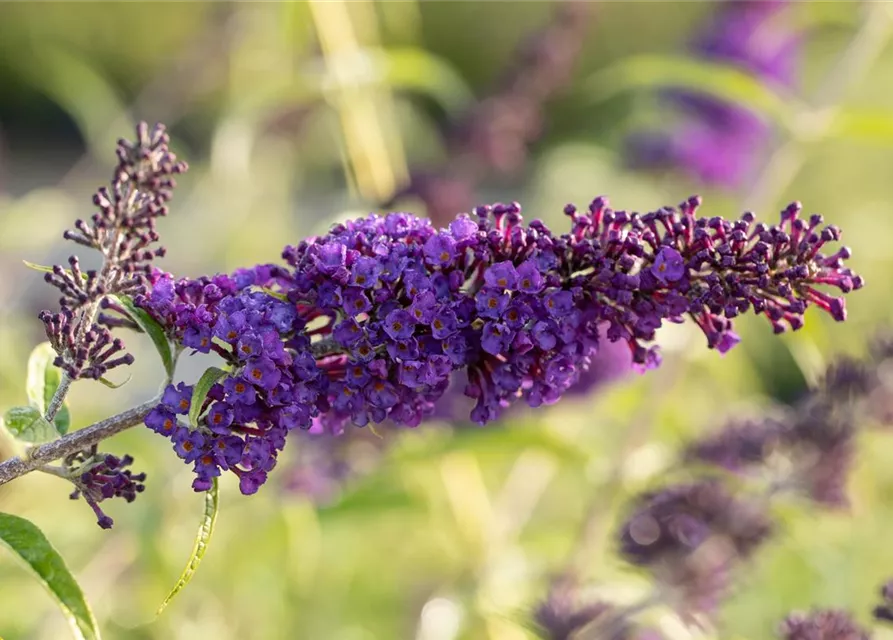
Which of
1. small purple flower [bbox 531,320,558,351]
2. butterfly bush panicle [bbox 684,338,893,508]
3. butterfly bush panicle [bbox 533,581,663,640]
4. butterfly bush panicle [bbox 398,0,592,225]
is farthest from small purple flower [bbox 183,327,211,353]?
butterfly bush panicle [bbox 398,0,592,225]

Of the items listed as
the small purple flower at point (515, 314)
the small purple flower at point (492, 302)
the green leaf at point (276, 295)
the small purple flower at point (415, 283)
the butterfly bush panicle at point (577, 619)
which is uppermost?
the green leaf at point (276, 295)

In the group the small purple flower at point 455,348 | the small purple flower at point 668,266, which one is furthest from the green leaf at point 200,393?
the small purple flower at point 668,266

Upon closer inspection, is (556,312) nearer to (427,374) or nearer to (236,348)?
(427,374)

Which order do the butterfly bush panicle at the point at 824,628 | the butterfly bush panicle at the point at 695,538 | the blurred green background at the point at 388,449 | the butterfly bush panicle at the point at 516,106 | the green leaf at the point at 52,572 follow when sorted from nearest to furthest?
1. the green leaf at the point at 52,572
2. the butterfly bush panicle at the point at 824,628
3. the butterfly bush panicle at the point at 695,538
4. the blurred green background at the point at 388,449
5. the butterfly bush panicle at the point at 516,106

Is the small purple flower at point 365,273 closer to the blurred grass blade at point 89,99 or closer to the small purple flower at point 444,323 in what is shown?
the small purple flower at point 444,323

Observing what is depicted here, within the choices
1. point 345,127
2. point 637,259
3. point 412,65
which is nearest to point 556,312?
point 637,259

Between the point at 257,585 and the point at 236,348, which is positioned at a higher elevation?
the point at 257,585
